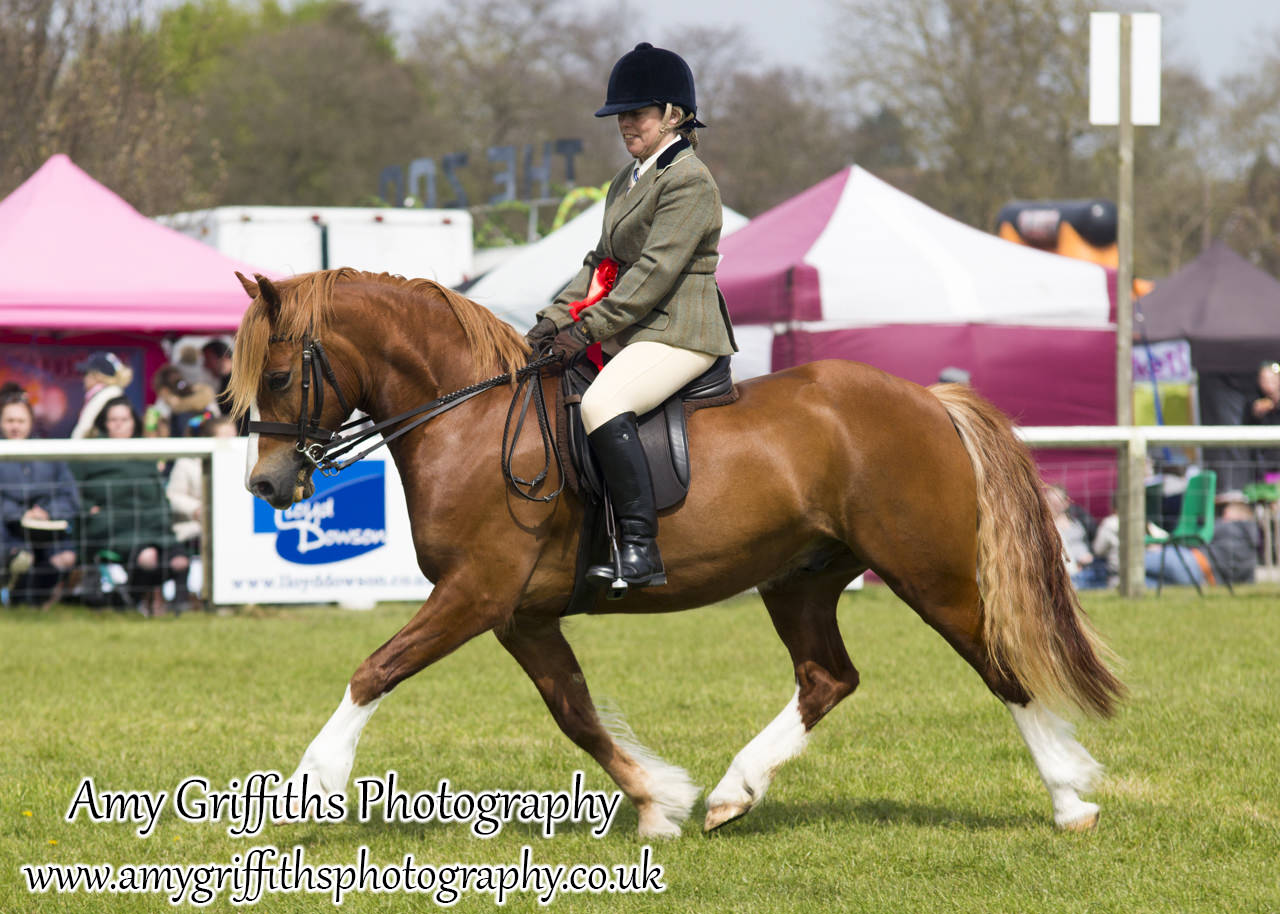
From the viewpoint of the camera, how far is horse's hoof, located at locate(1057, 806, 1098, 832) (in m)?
5.45

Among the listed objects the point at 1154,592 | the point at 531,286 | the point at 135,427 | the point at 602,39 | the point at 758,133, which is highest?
the point at 602,39

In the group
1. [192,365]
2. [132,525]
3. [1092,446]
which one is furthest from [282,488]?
[192,365]

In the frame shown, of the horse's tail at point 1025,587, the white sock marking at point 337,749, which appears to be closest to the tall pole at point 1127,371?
the horse's tail at point 1025,587

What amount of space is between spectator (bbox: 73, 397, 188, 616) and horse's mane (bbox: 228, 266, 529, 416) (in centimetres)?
717

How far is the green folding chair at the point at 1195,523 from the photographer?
499 inches

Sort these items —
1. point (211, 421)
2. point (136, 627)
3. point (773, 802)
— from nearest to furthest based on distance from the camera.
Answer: point (773, 802)
point (136, 627)
point (211, 421)

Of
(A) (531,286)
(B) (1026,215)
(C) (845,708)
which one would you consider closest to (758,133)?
(B) (1026,215)

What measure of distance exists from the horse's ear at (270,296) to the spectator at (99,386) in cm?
816

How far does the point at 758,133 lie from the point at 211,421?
3462 centimetres

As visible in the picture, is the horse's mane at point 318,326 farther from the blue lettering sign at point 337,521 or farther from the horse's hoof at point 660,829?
the blue lettering sign at point 337,521

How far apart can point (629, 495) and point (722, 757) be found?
2031 millimetres

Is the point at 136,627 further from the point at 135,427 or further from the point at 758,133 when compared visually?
the point at 758,133

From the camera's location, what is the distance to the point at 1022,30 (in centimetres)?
3431

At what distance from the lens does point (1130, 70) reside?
13.2m
